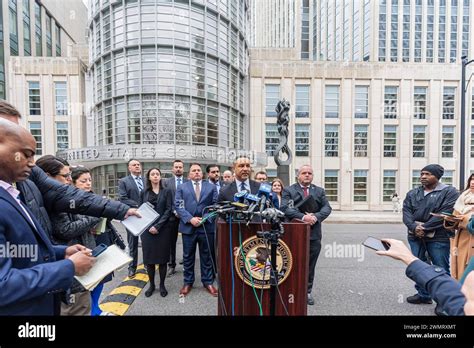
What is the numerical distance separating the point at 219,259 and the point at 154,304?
183cm

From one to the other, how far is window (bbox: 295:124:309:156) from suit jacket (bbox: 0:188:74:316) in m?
19.2

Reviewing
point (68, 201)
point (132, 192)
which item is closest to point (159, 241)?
point (132, 192)

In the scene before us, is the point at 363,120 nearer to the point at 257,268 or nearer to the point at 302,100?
the point at 302,100

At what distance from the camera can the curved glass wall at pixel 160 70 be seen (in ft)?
50.7

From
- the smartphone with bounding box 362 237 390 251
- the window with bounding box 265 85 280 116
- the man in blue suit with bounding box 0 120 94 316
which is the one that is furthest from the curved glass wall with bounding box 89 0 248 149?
the smartphone with bounding box 362 237 390 251

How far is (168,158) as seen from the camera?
598 inches

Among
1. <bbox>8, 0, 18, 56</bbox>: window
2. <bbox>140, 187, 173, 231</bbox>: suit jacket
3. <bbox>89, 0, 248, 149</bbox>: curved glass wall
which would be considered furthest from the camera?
<bbox>8, 0, 18, 56</bbox>: window

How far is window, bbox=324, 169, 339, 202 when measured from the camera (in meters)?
19.2

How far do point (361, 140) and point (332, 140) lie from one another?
2563 mm

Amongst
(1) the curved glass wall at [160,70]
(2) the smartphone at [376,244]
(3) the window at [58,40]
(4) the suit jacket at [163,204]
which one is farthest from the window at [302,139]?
(3) the window at [58,40]

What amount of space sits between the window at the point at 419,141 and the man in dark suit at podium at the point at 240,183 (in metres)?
22.2

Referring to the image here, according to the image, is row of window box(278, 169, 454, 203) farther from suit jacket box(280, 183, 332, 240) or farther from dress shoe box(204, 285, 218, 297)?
dress shoe box(204, 285, 218, 297)

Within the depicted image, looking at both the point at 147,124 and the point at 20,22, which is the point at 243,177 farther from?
the point at 20,22
